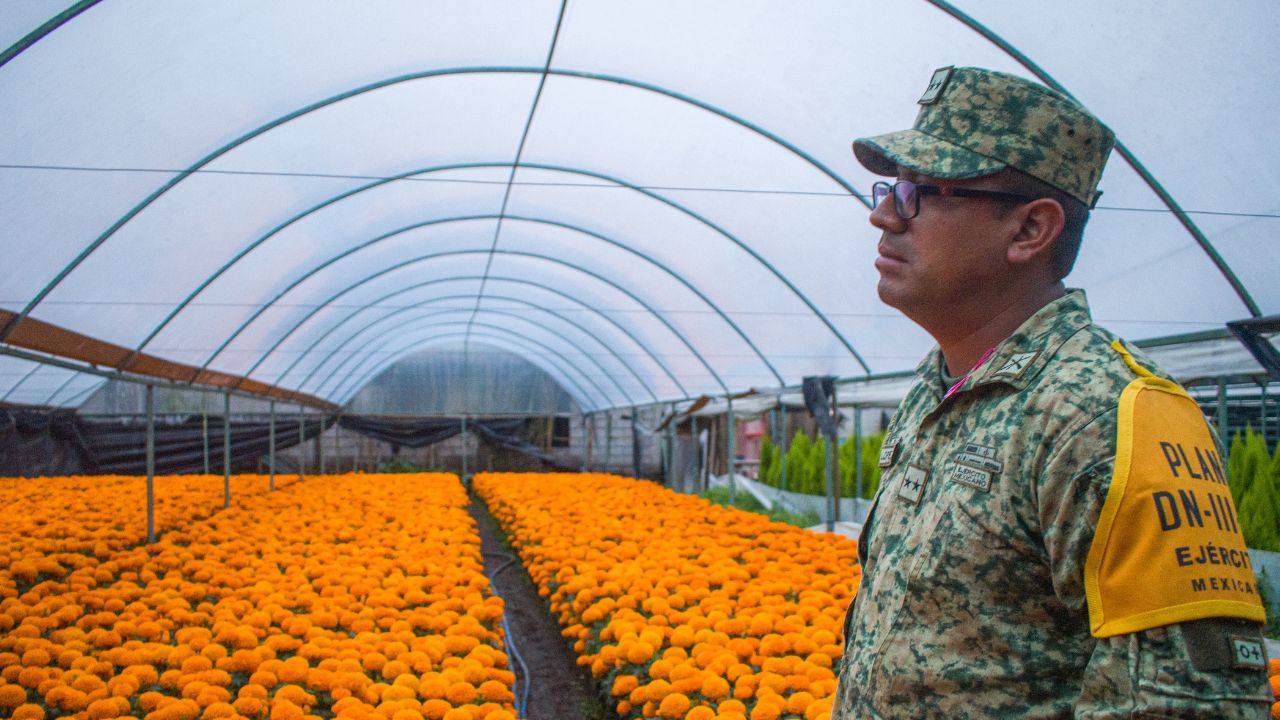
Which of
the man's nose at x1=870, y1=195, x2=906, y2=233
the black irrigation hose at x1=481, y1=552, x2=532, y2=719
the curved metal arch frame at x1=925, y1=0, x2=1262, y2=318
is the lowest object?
the black irrigation hose at x1=481, y1=552, x2=532, y2=719

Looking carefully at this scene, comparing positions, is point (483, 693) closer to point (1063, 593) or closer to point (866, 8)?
point (1063, 593)

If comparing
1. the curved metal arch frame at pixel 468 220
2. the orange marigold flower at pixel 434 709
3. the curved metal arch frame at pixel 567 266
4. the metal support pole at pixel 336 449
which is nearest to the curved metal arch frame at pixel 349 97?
the curved metal arch frame at pixel 468 220

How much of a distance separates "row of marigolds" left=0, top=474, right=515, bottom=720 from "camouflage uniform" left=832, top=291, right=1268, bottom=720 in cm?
210

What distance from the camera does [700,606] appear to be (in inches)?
192

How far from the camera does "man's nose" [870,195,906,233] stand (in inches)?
63.4

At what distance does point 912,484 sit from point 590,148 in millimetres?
7492

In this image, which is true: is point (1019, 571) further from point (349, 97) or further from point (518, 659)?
point (349, 97)

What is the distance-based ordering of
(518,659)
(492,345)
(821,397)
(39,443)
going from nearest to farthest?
(518,659)
(821,397)
(39,443)
(492,345)

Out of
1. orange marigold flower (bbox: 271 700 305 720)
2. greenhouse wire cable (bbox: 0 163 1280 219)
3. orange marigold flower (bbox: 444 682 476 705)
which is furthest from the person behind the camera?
greenhouse wire cable (bbox: 0 163 1280 219)

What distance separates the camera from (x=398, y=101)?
7367mm

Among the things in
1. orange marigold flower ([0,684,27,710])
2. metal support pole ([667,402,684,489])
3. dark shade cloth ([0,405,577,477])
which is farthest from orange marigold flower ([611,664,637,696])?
dark shade cloth ([0,405,577,477])

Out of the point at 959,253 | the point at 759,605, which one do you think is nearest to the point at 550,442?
the point at 759,605

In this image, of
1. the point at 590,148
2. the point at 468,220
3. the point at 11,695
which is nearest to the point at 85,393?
the point at 468,220

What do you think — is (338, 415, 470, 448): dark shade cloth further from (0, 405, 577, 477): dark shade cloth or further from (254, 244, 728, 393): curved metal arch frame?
(254, 244, 728, 393): curved metal arch frame
